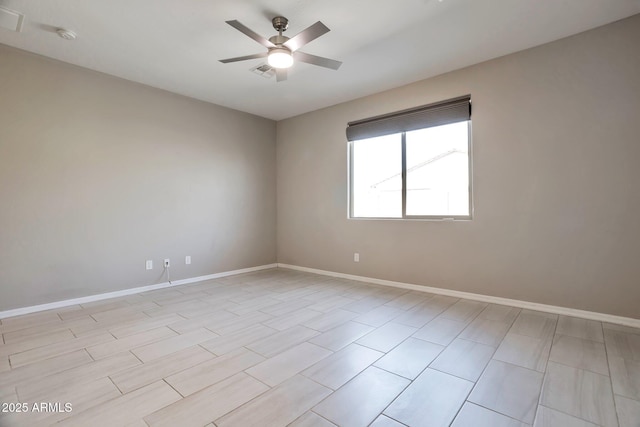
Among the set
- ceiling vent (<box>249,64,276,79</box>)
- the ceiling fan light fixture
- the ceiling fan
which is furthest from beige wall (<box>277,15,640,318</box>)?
the ceiling fan light fixture

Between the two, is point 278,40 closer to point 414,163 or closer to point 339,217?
point 414,163

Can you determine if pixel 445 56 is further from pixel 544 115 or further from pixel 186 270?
pixel 186 270

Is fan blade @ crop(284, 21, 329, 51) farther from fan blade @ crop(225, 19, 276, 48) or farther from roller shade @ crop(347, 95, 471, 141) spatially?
roller shade @ crop(347, 95, 471, 141)

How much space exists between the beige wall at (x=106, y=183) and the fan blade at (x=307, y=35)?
99.0 inches

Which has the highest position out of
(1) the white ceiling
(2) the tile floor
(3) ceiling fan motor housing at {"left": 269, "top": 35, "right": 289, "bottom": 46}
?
(1) the white ceiling

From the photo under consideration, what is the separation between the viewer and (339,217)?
4676 mm

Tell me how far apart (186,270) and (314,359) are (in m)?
2.96

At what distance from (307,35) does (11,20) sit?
2.59 meters

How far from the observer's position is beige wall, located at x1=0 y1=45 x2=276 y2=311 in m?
3.02

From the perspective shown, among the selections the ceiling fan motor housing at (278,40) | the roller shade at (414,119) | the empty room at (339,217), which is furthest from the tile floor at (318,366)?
the ceiling fan motor housing at (278,40)

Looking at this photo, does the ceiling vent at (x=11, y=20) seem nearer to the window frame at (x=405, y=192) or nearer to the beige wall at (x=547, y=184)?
the window frame at (x=405, y=192)

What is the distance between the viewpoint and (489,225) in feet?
10.8

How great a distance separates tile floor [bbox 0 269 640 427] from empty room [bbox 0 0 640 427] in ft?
0.06

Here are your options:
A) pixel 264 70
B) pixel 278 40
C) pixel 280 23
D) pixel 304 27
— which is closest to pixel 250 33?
pixel 278 40
